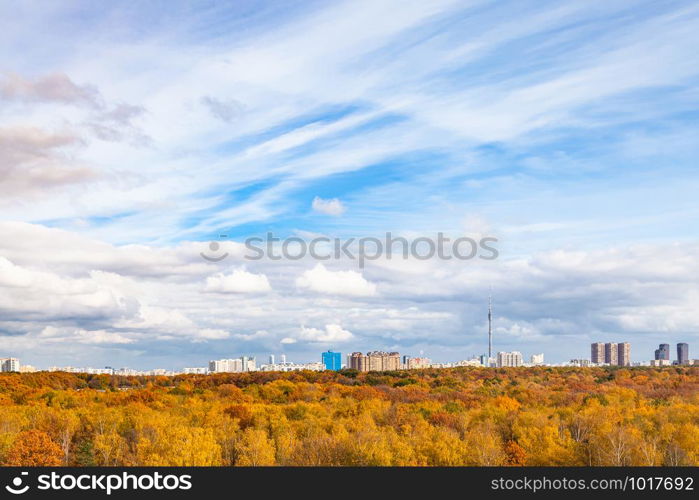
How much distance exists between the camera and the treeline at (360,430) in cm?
3791

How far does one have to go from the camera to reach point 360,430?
42.4 metres

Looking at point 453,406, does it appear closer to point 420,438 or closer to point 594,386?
point 420,438

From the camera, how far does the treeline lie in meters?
37.9

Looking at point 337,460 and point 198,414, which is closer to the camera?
point 337,460
